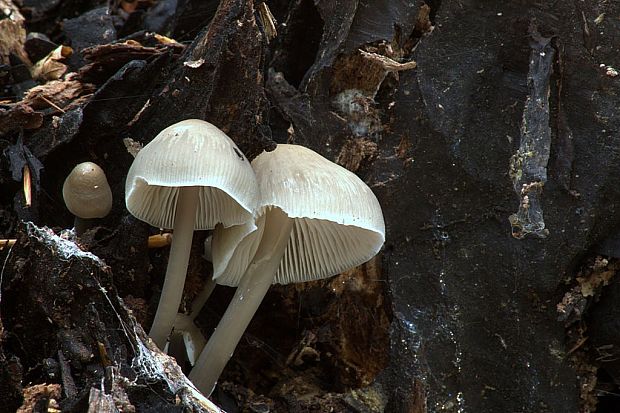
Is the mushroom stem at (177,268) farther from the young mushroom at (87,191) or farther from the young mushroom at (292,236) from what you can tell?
the young mushroom at (87,191)

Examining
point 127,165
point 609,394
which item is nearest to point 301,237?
point 127,165

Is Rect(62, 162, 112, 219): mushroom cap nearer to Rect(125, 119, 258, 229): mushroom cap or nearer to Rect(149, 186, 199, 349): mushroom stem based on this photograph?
Rect(125, 119, 258, 229): mushroom cap

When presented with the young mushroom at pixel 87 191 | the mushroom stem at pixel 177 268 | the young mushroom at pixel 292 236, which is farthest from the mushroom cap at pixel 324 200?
the young mushroom at pixel 87 191

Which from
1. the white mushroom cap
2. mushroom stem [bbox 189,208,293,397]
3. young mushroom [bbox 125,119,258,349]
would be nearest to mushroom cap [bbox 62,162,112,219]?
young mushroom [bbox 125,119,258,349]

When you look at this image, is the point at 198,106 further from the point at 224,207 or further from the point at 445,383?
the point at 445,383

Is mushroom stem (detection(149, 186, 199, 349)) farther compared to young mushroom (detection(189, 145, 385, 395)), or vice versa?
mushroom stem (detection(149, 186, 199, 349))
